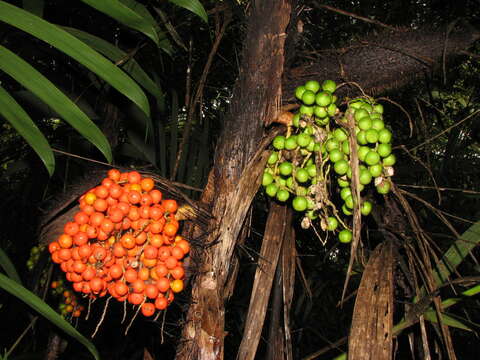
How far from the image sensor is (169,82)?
1.66m

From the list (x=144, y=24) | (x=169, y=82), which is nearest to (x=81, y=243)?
(x=144, y=24)

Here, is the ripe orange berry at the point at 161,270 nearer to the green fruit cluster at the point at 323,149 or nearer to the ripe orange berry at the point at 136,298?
the ripe orange berry at the point at 136,298

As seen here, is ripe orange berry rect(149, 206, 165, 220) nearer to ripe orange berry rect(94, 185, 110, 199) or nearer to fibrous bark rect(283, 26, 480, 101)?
ripe orange berry rect(94, 185, 110, 199)

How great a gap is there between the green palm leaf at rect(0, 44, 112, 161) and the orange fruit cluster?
0.79 ft

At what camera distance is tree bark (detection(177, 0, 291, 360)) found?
2.63 ft

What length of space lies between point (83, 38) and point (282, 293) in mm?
785

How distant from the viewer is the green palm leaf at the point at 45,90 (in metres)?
0.54

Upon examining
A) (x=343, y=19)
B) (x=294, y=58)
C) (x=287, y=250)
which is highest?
(x=343, y=19)

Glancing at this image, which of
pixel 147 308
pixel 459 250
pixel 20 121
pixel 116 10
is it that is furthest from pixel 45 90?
pixel 459 250

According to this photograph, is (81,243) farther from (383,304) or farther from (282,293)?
(383,304)

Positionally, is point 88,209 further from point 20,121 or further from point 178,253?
point 20,121

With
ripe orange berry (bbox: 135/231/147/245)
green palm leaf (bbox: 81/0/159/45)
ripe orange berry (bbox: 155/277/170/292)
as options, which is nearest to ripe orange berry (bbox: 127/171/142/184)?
ripe orange berry (bbox: 135/231/147/245)

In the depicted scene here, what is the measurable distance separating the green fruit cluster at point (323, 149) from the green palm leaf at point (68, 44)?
34 cm

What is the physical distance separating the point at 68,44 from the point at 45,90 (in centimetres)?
8
